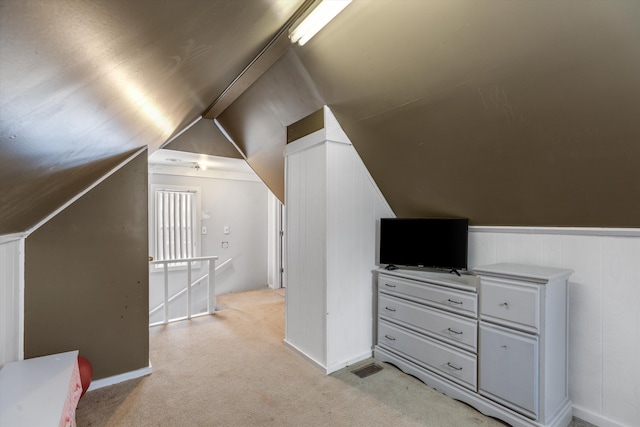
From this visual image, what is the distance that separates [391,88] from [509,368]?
6.73ft

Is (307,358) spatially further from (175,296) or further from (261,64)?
(175,296)

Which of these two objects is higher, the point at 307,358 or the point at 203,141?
the point at 203,141

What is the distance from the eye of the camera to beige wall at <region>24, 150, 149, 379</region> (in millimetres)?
2250

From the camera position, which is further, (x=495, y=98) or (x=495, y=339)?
(x=495, y=339)

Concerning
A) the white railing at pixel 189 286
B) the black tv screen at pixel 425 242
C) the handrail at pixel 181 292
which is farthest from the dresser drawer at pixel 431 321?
the handrail at pixel 181 292

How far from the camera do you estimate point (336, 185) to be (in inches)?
109

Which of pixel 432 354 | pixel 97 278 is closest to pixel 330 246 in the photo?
pixel 432 354

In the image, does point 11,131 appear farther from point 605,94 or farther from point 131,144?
point 605,94

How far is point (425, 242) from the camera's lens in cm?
278

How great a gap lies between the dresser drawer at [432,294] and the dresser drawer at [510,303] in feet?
0.33

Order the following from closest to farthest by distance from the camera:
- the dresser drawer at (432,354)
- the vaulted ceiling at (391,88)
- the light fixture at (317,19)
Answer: the vaulted ceiling at (391,88)
the light fixture at (317,19)
the dresser drawer at (432,354)

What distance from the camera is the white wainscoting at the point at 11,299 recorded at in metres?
1.91

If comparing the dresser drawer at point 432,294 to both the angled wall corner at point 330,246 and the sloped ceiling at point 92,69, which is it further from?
the sloped ceiling at point 92,69

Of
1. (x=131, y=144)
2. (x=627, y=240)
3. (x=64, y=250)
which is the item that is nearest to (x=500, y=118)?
(x=627, y=240)
